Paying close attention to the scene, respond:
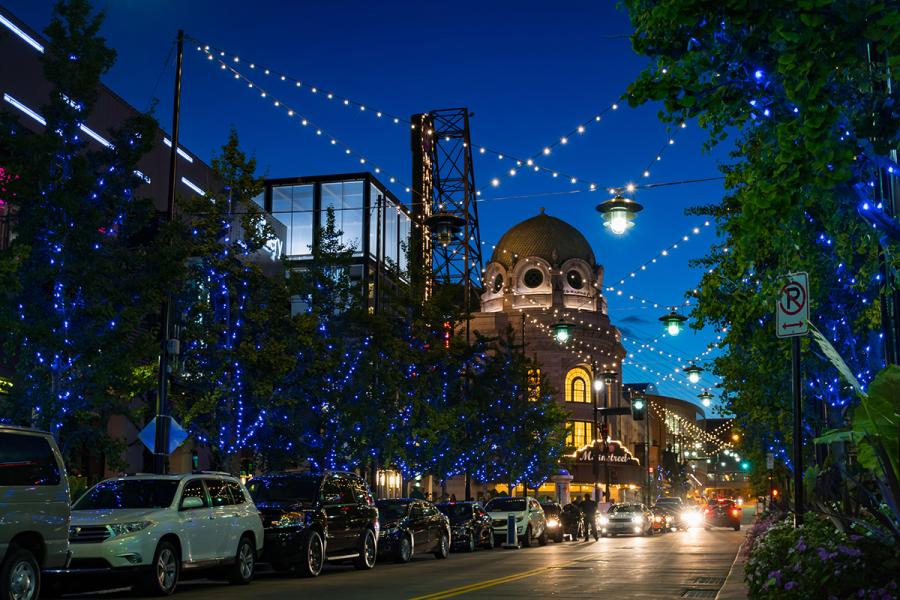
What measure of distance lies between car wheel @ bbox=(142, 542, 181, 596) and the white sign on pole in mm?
9673

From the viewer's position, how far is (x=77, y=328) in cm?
2198

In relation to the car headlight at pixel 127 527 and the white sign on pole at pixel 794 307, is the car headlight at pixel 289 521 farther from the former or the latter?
the white sign on pole at pixel 794 307

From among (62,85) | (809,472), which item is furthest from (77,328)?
(809,472)

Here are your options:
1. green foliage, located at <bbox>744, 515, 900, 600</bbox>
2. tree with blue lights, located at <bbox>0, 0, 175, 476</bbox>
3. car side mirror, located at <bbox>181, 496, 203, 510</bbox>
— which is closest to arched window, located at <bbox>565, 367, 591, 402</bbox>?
tree with blue lights, located at <bbox>0, 0, 175, 476</bbox>

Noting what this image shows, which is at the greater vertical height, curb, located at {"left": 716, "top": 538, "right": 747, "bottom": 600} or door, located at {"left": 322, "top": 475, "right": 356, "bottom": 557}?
door, located at {"left": 322, "top": 475, "right": 356, "bottom": 557}

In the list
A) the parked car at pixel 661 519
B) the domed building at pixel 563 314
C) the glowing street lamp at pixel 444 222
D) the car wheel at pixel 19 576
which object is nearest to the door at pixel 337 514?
the car wheel at pixel 19 576

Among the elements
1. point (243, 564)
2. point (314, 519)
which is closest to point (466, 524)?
point (314, 519)

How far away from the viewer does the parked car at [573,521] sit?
42.1 meters

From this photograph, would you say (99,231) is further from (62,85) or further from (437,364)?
(437,364)

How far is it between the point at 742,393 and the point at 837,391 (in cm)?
1427

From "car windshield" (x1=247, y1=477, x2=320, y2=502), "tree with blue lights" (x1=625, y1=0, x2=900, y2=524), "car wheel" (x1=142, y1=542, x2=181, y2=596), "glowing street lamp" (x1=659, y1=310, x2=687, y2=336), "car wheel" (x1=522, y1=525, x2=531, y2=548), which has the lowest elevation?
"car wheel" (x1=522, y1=525, x2=531, y2=548)

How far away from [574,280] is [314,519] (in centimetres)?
8335

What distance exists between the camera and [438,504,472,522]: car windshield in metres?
32.8

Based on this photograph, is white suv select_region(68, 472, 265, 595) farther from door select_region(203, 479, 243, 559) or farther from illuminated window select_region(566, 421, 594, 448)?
illuminated window select_region(566, 421, 594, 448)
